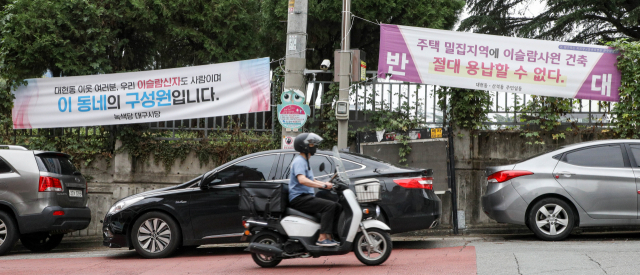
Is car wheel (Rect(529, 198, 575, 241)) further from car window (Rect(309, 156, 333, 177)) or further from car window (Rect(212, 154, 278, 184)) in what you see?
car window (Rect(212, 154, 278, 184))

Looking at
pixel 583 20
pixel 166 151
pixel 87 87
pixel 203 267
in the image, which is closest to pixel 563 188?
pixel 203 267

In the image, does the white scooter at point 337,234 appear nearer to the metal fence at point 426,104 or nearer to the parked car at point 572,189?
the parked car at point 572,189

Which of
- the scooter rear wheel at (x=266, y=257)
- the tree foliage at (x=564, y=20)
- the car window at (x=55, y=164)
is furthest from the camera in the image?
the tree foliage at (x=564, y=20)

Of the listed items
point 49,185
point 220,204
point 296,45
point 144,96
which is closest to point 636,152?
point 296,45

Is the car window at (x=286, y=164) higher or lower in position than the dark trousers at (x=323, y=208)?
higher

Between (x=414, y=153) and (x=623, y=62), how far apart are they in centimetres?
410

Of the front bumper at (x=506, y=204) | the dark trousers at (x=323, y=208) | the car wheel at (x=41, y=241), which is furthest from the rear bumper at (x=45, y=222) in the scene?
the front bumper at (x=506, y=204)

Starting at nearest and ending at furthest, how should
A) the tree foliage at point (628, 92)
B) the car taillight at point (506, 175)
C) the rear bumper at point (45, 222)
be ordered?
1. the car taillight at point (506, 175)
2. the rear bumper at point (45, 222)
3. the tree foliage at point (628, 92)

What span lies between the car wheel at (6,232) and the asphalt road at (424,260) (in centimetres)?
18

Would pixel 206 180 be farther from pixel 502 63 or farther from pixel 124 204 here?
pixel 502 63

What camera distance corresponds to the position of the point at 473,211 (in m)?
10.8

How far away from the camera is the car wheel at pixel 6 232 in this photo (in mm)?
9172

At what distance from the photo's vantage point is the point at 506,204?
8820mm

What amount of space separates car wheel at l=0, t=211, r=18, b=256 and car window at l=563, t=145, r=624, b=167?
8.53 m
